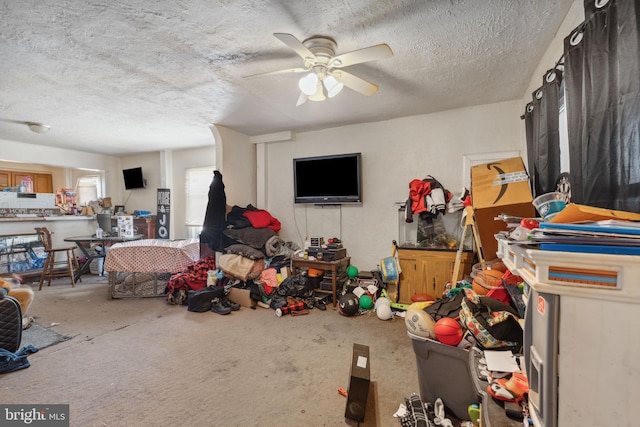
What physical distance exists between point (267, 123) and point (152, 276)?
2.89 m

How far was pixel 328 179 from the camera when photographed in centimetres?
399

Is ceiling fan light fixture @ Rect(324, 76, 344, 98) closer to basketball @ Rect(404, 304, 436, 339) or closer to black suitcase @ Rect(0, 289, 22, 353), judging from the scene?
basketball @ Rect(404, 304, 436, 339)

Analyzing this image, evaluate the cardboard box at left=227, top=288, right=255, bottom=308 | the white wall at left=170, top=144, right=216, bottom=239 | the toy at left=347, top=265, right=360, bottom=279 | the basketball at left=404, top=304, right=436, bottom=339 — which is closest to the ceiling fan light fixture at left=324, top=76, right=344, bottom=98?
the basketball at left=404, top=304, right=436, bottom=339

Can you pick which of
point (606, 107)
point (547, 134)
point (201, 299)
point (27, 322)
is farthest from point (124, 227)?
point (606, 107)

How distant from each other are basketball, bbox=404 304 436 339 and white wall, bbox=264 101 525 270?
83.0 inches

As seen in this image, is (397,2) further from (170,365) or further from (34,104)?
(34,104)

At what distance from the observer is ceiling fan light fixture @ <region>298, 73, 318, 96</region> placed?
2.00 m

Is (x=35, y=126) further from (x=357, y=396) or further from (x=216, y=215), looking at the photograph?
(x=357, y=396)

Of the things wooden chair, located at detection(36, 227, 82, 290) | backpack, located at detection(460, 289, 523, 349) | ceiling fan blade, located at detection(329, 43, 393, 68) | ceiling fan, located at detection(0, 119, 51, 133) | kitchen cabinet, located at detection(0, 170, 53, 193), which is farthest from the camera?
kitchen cabinet, located at detection(0, 170, 53, 193)

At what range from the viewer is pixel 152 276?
422 cm

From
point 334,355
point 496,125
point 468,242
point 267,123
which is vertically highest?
point 267,123

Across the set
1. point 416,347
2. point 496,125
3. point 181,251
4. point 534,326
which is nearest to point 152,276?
point 181,251

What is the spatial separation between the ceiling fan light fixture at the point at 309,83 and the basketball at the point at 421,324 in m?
1.70

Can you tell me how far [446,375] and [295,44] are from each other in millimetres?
2106
